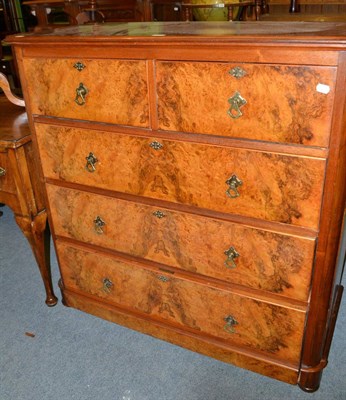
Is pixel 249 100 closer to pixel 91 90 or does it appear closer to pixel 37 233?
pixel 91 90

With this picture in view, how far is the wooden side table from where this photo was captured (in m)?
1.75

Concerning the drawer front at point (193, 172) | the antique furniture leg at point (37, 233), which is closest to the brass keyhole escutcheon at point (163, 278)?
the drawer front at point (193, 172)

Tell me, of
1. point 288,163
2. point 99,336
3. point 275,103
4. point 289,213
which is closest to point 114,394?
point 99,336

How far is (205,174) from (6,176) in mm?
933

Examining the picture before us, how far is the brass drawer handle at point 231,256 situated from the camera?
1457 mm

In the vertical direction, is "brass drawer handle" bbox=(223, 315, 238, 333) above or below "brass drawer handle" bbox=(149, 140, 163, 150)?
below

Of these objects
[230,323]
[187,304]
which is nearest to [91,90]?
[187,304]

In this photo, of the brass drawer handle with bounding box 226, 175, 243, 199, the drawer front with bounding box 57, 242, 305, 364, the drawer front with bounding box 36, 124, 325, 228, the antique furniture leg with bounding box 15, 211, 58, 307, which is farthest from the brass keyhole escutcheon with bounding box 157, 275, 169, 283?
the antique furniture leg with bounding box 15, 211, 58, 307

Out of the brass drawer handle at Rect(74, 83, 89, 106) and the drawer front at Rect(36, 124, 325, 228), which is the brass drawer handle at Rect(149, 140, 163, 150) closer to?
the drawer front at Rect(36, 124, 325, 228)

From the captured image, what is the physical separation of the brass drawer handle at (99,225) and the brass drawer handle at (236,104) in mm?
737

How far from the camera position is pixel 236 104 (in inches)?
47.8

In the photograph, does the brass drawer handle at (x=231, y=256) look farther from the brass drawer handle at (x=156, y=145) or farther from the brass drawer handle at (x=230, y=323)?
the brass drawer handle at (x=156, y=145)

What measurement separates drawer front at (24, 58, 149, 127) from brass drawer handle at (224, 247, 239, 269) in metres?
0.52

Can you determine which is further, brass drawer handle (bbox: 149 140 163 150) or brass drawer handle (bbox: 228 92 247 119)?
brass drawer handle (bbox: 149 140 163 150)
